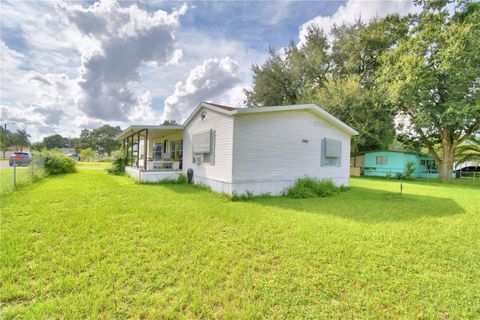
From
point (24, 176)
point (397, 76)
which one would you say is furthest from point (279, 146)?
point (397, 76)

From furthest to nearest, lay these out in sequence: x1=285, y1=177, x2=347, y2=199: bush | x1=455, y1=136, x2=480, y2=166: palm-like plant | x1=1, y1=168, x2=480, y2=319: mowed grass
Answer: x1=455, y1=136, x2=480, y2=166: palm-like plant
x1=285, y1=177, x2=347, y2=199: bush
x1=1, y1=168, x2=480, y2=319: mowed grass

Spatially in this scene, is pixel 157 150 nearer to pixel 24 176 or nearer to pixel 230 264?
pixel 24 176

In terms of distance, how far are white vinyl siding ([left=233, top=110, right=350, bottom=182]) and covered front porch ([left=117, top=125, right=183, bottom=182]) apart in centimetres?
507

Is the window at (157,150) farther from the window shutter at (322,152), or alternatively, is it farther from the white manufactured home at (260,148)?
the window shutter at (322,152)

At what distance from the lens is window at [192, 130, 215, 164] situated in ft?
30.1

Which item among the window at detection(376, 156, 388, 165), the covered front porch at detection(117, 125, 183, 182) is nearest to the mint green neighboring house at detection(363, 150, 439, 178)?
the window at detection(376, 156, 388, 165)

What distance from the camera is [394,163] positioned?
2059cm

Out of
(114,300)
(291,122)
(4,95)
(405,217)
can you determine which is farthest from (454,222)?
(4,95)

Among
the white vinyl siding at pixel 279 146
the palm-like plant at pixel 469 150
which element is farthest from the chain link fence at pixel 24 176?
the palm-like plant at pixel 469 150

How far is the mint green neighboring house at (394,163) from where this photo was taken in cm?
2062

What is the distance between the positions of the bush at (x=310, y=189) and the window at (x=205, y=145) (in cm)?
356

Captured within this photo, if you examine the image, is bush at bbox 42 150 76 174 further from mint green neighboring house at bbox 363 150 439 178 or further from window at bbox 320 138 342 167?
mint green neighboring house at bbox 363 150 439 178

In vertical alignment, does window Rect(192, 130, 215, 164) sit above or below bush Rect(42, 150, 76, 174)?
above

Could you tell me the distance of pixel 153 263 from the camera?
3178 millimetres
